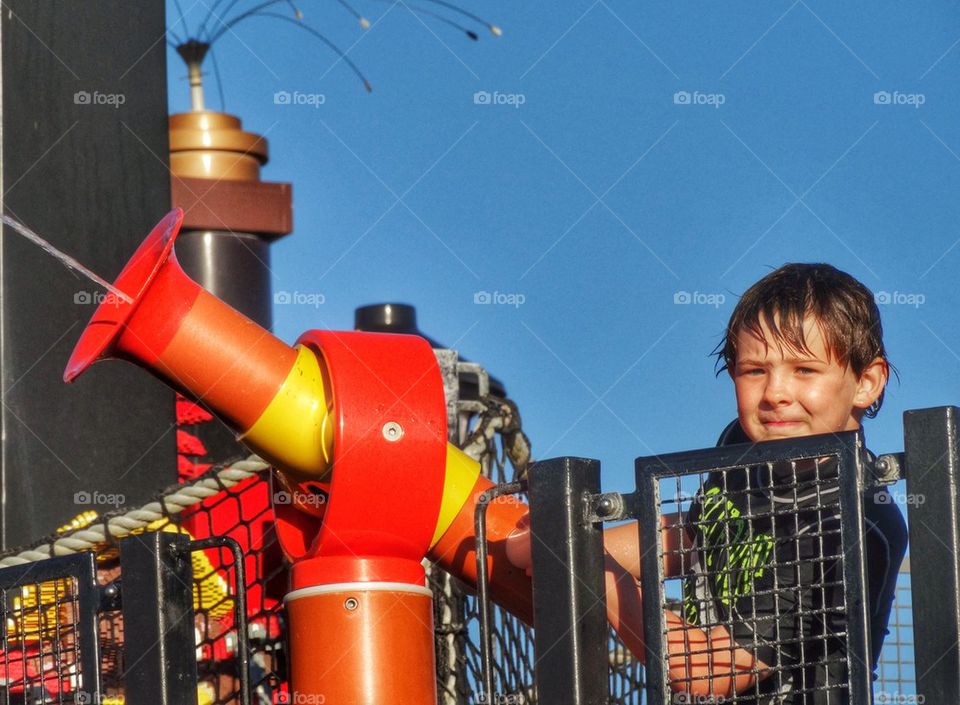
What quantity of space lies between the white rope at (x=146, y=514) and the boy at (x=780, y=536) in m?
0.88

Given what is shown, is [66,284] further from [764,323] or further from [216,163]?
[764,323]

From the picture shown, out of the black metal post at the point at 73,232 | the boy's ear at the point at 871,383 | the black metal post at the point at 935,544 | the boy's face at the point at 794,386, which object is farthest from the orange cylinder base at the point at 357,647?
the black metal post at the point at 73,232

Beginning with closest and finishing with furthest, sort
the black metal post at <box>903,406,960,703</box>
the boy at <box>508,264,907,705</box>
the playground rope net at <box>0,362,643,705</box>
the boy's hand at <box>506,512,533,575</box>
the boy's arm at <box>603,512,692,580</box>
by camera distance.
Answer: the black metal post at <box>903,406,960,703</box>, the boy at <box>508,264,907,705</box>, the boy's arm at <box>603,512,692,580</box>, the boy's hand at <box>506,512,533,575</box>, the playground rope net at <box>0,362,643,705</box>

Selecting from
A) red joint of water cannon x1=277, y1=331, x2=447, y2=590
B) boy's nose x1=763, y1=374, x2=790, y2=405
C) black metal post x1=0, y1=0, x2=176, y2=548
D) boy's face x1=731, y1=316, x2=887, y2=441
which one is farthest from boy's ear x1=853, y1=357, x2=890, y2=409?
black metal post x1=0, y1=0, x2=176, y2=548

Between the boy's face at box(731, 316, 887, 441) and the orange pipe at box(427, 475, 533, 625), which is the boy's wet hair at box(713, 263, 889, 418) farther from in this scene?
the orange pipe at box(427, 475, 533, 625)

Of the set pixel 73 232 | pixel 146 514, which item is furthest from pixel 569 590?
pixel 73 232

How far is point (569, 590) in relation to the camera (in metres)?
1.73

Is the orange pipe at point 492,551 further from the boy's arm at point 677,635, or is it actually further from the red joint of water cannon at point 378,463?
the boy's arm at point 677,635

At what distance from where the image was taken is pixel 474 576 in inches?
87.1

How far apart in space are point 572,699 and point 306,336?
0.73m

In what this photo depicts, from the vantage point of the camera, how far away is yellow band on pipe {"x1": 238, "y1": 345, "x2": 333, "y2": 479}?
212 cm

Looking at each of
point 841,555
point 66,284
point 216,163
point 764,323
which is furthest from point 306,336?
point 216,163

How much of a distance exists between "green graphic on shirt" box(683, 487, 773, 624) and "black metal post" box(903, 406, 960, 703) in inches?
7.6

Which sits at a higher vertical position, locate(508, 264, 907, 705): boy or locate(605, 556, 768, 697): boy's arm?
locate(508, 264, 907, 705): boy
